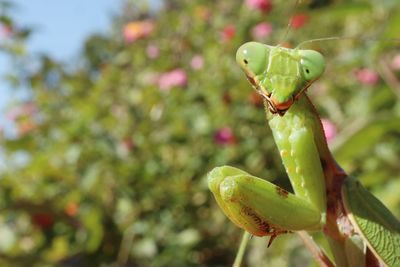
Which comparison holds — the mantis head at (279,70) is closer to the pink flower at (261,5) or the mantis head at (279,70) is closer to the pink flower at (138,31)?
the pink flower at (261,5)

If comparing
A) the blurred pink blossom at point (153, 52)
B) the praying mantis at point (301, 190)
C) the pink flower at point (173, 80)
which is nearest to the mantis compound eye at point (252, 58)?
the praying mantis at point (301, 190)

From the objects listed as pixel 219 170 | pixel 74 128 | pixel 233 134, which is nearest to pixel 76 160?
pixel 74 128

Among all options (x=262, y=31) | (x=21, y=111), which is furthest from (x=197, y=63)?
(x=21, y=111)

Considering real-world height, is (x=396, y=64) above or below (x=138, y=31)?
below

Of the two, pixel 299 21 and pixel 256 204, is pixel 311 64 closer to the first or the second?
pixel 256 204

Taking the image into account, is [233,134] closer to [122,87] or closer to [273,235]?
[122,87]

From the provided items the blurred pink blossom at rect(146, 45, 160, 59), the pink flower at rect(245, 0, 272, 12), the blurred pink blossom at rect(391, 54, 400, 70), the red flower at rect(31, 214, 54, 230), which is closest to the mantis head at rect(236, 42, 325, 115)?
the blurred pink blossom at rect(391, 54, 400, 70)

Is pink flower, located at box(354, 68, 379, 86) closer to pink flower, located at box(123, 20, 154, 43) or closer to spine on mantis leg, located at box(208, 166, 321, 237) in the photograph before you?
pink flower, located at box(123, 20, 154, 43)
